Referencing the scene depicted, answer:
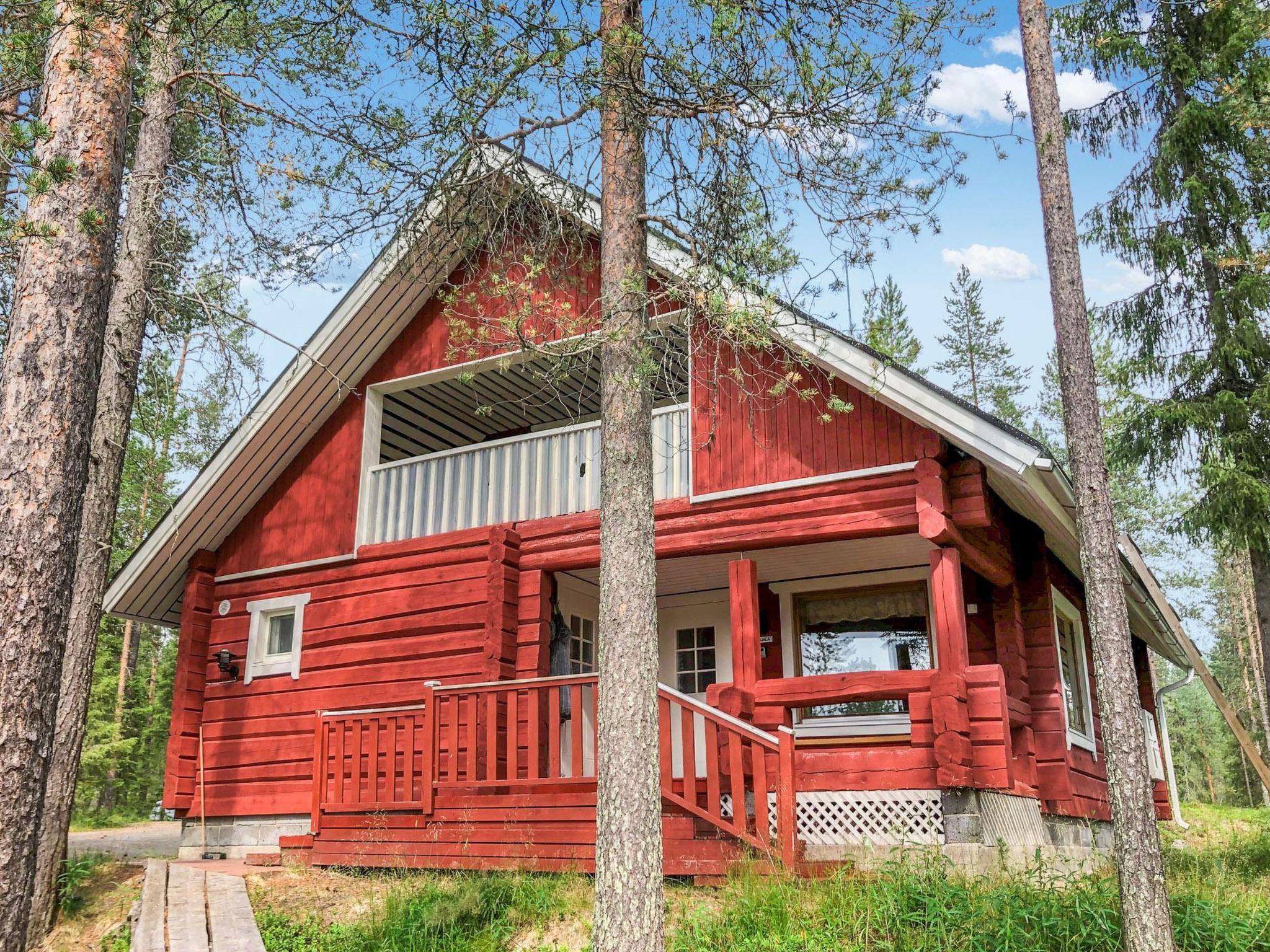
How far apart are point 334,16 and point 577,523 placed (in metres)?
5.11

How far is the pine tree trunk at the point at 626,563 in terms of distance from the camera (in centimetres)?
566

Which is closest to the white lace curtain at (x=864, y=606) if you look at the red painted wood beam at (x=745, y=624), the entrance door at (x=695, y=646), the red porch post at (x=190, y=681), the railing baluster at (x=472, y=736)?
the entrance door at (x=695, y=646)

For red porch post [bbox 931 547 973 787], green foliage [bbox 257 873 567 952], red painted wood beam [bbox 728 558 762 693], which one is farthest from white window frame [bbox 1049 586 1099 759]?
green foliage [bbox 257 873 567 952]

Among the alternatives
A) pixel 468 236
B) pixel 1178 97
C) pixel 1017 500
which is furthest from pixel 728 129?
pixel 1178 97

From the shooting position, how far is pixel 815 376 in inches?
398

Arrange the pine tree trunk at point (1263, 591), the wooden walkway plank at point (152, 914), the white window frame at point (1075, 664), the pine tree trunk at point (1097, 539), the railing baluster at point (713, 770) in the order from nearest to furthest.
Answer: the pine tree trunk at point (1097, 539) < the wooden walkway plank at point (152, 914) < the railing baluster at point (713, 770) < the white window frame at point (1075, 664) < the pine tree trunk at point (1263, 591)

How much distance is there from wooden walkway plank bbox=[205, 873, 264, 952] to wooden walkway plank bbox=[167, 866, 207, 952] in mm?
54

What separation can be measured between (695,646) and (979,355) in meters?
25.1

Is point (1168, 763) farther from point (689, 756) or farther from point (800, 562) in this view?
point (689, 756)

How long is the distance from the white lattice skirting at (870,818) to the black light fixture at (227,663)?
6.30 meters

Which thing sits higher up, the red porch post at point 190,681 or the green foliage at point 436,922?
the red porch post at point 190,681

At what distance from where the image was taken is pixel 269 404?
39.0 ft

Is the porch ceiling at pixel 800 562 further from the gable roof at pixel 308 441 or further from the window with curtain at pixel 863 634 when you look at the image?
the gable roof at pixel 308 441

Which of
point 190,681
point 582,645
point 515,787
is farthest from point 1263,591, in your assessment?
point 190,681
